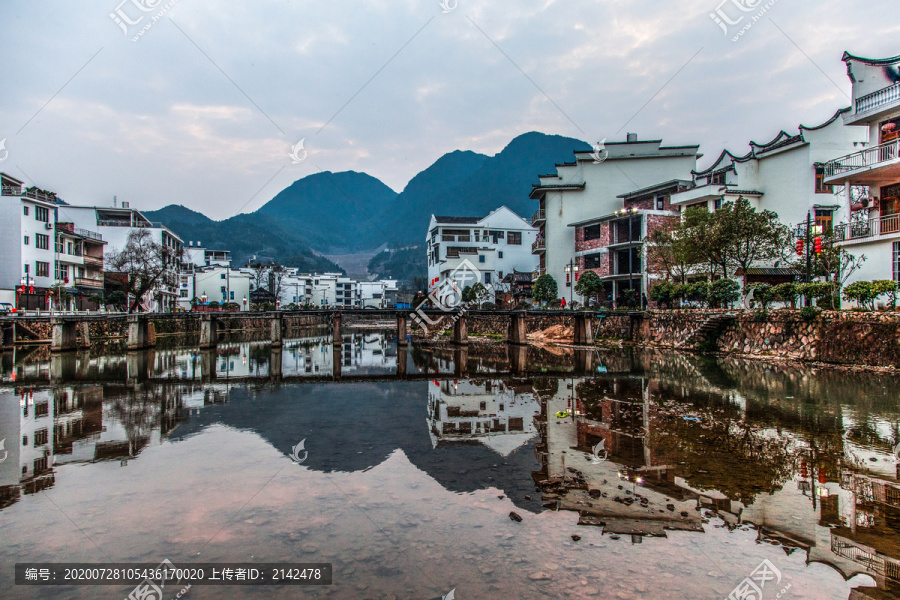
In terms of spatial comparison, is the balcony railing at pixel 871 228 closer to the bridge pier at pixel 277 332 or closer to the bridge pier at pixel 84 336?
the bridge pier at pixel 277 332

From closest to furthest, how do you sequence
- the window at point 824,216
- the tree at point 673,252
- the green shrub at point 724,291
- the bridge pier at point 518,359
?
the bridge pier at point 518,359, the green shrub at point 724,291, the tree at point 673,252, the window at point 824,216

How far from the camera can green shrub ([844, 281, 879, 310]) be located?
2469 cm

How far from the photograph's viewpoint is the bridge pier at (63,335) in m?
41.0

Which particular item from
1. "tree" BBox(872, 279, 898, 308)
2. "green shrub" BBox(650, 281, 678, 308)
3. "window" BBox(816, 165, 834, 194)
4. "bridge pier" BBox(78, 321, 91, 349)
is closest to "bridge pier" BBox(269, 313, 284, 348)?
"bridge pier" BBox(78, 321, 91, 349)

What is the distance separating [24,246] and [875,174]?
66.5 metres

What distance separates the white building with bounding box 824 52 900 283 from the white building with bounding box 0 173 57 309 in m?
61.7

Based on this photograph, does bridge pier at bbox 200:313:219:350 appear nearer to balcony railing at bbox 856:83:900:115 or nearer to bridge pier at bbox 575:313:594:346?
bridge pier at bbox 575:313:594:346

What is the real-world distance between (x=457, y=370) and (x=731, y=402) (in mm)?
14991

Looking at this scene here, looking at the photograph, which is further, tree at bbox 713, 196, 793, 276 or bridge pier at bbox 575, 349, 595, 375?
tree at bbox 713, 196, 793, 276

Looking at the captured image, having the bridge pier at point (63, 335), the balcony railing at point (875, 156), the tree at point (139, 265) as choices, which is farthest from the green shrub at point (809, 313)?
the tree at point (139, 265)

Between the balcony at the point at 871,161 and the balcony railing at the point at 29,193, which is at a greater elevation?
the balcony railing at the point at 29,193

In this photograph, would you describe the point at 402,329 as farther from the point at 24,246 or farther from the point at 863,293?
the point at 24,246

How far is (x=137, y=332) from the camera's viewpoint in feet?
141

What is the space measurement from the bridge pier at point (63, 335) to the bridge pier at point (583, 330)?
42.9 metres
